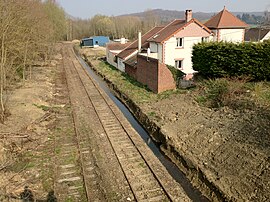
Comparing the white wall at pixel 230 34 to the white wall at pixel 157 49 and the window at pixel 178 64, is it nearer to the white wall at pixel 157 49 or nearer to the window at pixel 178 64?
the window at pixel 178 64

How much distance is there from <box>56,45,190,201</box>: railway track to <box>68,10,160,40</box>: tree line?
84.9 m

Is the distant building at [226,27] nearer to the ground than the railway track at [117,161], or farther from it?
farther from it

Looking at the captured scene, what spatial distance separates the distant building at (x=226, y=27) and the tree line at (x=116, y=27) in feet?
210

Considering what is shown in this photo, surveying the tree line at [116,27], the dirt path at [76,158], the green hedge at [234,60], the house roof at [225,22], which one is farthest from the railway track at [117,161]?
the tree line at [116,27]


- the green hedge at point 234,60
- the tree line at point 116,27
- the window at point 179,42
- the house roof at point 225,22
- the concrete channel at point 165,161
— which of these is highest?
the tree line at point 116,27

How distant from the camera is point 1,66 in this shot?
17.4 meters

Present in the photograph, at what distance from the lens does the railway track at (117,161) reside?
1054 cm

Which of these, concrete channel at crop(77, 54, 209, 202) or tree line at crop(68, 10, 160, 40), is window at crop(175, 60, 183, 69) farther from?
tree line at crop(68, 10, 160, 40)

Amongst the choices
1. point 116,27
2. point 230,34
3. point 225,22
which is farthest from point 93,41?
point 230,34

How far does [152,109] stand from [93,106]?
202 inches

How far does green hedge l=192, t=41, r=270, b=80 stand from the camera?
19.0 metres

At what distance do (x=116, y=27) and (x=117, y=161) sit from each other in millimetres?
107368

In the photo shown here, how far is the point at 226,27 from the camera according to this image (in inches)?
1398

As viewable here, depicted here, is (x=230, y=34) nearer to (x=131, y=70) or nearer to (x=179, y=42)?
(x=179, y=42)
